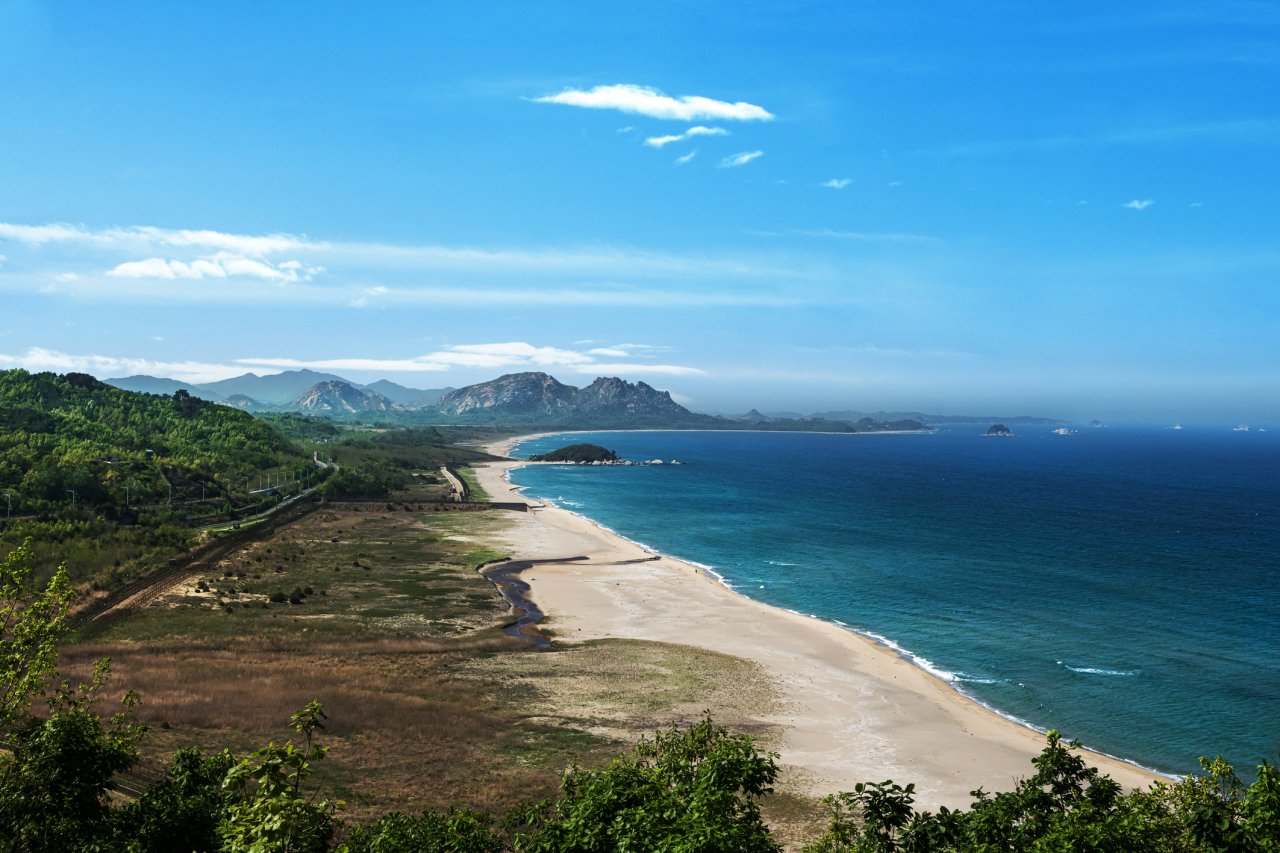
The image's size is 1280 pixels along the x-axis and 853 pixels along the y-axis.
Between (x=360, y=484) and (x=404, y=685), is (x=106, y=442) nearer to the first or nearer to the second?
(x=360, y=484)

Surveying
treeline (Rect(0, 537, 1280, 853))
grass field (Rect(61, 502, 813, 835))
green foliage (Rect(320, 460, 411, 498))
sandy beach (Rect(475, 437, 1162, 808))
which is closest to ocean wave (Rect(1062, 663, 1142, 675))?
sandy beach (Rect(475, 437, 1162, 808))

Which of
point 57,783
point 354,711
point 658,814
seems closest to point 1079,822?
point 658,814

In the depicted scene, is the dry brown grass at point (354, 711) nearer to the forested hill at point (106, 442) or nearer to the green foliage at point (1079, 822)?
the green foliage at point (1079, 822)

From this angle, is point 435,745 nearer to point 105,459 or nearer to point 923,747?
point 923,747

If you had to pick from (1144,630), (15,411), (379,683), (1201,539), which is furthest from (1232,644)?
(15,411)

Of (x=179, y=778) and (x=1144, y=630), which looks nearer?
(x=179, y=778)

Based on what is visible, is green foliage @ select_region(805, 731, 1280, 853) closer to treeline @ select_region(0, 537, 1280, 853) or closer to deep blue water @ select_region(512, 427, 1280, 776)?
treeline @ select_region(0, 537, 1280, 853)

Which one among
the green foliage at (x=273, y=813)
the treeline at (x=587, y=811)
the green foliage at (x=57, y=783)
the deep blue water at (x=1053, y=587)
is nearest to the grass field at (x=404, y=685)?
the treeline at (x=587, y=811)
